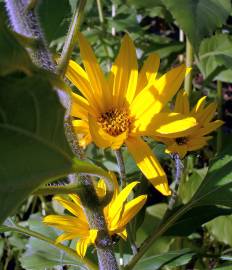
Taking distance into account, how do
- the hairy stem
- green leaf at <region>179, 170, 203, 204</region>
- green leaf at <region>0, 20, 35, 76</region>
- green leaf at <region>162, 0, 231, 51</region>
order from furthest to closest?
green leaf at <region>179, 170, 203, 204</region>
green leaf at <region>162, 0, 231, 51</region>
the hairy stem
green leaf at <region>0, 20, 35, 76</region>

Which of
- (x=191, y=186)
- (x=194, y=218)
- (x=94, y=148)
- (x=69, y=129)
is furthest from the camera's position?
(x=94, y=148)

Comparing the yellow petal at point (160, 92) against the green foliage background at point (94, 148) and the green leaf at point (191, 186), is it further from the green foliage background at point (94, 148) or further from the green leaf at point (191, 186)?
the green leaf at point (191, 186)

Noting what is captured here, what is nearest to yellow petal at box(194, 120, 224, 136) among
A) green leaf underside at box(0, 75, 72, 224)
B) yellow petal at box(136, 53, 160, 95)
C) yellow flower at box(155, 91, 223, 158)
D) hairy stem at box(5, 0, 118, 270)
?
yellow flower at box(155, 91, 223, 158)

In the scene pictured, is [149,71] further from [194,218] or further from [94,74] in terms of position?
[194,218]

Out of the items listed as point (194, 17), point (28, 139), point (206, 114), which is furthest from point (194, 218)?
point (28, 139)

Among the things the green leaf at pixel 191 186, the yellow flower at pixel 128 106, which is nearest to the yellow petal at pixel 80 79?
the yellow flower at pixel 128 106

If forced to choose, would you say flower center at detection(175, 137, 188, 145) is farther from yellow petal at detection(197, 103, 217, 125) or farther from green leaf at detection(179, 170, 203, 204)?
green leaf at detection(179, 170, 203, 204)
